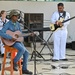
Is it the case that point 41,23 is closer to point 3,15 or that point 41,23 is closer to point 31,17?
point 31,17

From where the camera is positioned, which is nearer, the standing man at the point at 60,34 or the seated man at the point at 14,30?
the seated man at the point at 14,30

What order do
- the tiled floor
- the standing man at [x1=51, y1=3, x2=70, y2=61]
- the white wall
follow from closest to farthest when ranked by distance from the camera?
the tiled floor, the standing man at [x1=51, y1=3, x2=70, y2=61], the white wall

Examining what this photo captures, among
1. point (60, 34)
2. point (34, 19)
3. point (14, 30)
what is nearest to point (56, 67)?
point (60, 34)

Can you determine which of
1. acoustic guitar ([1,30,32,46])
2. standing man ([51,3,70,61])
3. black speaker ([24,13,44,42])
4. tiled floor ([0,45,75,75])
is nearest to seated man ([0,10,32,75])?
acoustic guitar ([1,30,32,46])

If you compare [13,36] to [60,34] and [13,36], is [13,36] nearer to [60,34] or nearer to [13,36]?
[13,36]

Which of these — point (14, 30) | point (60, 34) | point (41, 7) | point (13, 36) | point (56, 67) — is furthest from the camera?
point (41, 7)

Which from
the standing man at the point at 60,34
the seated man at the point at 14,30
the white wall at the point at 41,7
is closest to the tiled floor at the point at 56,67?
the standing man at the point at 60,34

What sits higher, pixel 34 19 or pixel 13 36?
pixel 34 19

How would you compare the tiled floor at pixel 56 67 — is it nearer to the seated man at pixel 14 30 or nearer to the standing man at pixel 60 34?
the standing man at pixel 60 34

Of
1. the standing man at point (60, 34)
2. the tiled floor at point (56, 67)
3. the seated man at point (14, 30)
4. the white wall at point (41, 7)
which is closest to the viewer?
the seated man at point (14, 30)

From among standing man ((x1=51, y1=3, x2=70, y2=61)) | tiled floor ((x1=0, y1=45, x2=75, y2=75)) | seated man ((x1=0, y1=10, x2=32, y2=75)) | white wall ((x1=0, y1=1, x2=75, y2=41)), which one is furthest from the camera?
white wall ((x1=0, y1=1, x2=75, y2=41))

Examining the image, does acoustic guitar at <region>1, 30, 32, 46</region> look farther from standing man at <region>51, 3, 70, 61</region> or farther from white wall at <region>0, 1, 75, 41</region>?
white wall at <region>0, 1, 75, 41</region>

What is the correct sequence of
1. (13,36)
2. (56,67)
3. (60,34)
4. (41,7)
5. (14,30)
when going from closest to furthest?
(13,36)
(14,30)
(56,67)
(60,34)
(41,7)

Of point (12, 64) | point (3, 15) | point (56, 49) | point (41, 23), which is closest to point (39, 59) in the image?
point (56, 49)
